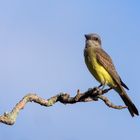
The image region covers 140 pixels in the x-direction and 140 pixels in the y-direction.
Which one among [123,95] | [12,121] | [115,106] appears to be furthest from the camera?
[123,95]

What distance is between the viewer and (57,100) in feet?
24.7

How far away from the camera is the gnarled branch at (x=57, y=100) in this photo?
21.4 feet

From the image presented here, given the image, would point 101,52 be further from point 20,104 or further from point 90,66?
point 20,104

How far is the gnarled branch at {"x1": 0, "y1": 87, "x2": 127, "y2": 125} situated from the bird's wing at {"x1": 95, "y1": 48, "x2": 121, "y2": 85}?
10.4 ft

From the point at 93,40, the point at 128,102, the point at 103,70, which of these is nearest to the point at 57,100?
the point at 128,102

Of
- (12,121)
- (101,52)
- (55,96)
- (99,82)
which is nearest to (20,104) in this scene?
(12,121)

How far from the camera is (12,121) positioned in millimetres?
6457

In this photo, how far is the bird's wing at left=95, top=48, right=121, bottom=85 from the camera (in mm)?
12150

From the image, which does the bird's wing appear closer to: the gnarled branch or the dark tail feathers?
the dark tail feathers

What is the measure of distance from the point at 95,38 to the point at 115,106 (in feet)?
19.2

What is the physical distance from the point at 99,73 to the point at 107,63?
2.06ft

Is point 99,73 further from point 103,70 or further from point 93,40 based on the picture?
point 93,40

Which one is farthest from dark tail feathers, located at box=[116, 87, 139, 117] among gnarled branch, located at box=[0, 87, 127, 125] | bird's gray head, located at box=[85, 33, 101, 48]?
bird's gray head, located at box=[85, 33, 101, 48]

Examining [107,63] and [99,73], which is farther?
[107,63]
